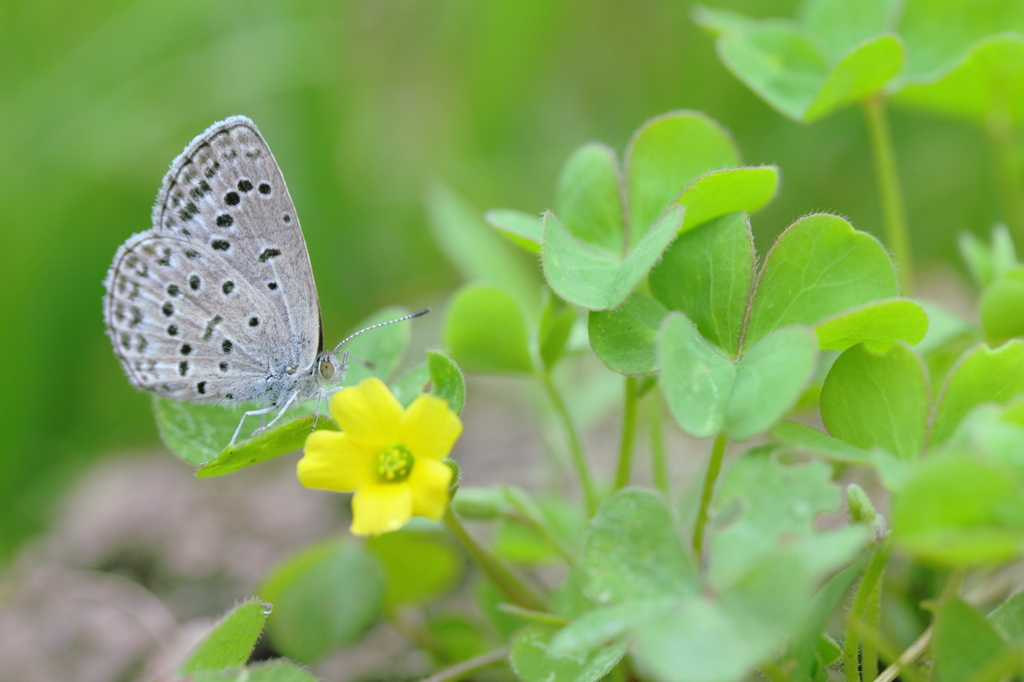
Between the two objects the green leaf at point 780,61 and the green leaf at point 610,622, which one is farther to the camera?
the green leaf at point 780,61

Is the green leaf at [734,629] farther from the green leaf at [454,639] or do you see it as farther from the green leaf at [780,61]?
the green leaf at [780,61]

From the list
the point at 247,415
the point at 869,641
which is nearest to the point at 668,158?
the point at 869,641

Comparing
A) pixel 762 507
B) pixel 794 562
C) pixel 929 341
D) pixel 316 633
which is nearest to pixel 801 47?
pixel 929 341

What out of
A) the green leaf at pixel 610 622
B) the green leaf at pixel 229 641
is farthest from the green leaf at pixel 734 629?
the green leaf at pixel 229 641

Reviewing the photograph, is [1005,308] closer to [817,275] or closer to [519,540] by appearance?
[817,275]

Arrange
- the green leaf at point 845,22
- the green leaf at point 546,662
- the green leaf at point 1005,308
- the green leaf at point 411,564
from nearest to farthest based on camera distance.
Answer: the green leaf at point 546,662
the green leaf at point 1005,308
the green leaf at point 411,564
the green leaf at point 845,22

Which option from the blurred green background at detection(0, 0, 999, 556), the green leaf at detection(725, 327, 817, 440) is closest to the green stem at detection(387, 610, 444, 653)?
the green leaf at detection(725, 327, 817, 440)
